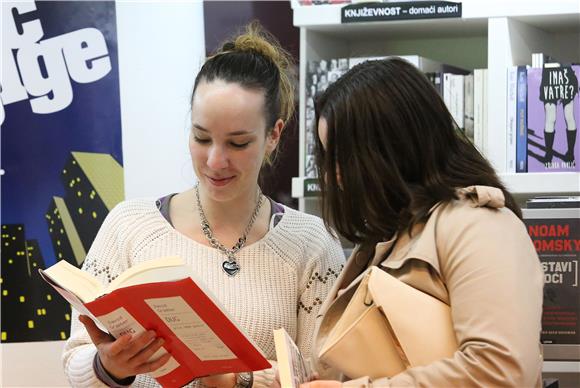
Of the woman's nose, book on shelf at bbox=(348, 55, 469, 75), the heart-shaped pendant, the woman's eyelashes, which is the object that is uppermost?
book on shelf at bbox=(348, 55, 469, 75)

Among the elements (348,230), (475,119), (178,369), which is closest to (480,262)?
(348,230)

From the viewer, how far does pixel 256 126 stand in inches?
81.2

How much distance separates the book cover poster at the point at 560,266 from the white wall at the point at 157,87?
1377mm

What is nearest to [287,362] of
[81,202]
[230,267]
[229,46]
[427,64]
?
[230,267]

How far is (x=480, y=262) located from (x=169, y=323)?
0.59 metres

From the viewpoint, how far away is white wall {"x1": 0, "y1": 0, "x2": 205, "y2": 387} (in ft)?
10.7

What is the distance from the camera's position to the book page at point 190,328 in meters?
1.60

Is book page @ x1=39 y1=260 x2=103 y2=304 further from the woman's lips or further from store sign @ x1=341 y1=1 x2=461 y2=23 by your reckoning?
store sign @ x1=341 y1=1 x2=461 y2=23

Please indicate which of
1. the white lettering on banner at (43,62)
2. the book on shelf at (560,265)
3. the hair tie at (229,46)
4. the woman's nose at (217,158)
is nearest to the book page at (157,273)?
the woman's nose at (217,158)

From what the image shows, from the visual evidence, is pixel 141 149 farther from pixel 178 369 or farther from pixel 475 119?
pixel 178 369

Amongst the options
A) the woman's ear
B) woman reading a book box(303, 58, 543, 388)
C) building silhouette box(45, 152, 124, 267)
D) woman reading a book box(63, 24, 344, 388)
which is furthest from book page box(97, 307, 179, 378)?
building silhouette box(45, 152, 124, 267)

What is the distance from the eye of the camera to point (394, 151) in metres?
1.55

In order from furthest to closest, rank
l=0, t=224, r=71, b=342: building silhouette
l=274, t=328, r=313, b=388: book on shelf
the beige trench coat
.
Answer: l=0, t=224, r=71, b=342: building silhouette, l=274, t=328, r=313, b=388: book on shelf, the beige trench coat

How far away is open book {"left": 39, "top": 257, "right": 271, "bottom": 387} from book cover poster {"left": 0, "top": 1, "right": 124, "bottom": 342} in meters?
1.41
